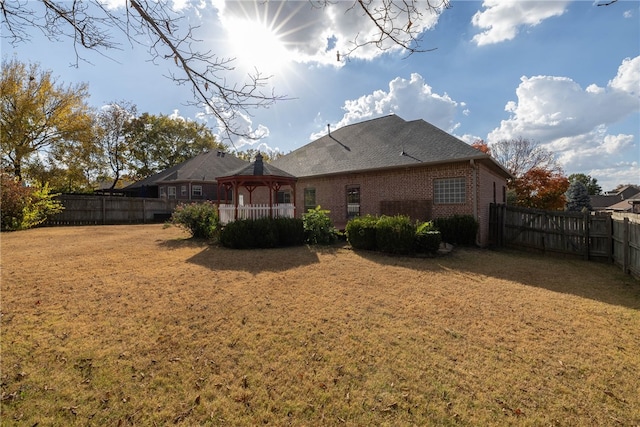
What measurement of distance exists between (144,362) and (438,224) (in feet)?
35.6

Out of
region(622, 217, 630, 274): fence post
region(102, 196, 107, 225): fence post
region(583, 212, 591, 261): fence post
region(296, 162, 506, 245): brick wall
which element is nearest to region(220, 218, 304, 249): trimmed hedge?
region(296, 162, 506, 245): brick wall

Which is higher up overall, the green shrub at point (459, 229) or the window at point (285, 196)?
the window at point (285, 196)

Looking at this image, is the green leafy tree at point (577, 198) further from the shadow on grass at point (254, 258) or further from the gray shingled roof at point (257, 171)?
the shadow on grass at point (254, 258)

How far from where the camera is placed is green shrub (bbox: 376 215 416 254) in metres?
9.33

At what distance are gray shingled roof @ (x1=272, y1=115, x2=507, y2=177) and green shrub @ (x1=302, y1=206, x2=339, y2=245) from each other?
4.01 metres

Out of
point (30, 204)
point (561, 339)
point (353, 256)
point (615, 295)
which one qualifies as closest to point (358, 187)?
point (353, 256)

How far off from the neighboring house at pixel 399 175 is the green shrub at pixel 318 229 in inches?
144

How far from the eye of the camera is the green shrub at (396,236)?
9328mm

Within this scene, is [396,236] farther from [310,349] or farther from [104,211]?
[104,211]

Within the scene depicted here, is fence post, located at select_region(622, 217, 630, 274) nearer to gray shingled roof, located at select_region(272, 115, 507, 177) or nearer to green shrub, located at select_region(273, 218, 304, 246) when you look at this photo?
gray shingled roof, located at select_region(272, 115, 507, 177)

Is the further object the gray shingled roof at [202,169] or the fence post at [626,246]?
the gray shingled roof at [202,169]

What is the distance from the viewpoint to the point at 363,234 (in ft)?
32.9

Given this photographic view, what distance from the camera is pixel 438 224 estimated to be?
38.5 ft

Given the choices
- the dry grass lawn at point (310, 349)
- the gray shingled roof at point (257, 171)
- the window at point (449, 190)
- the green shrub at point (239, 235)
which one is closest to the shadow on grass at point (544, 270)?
the dry grass lawn at point (310, 349)
